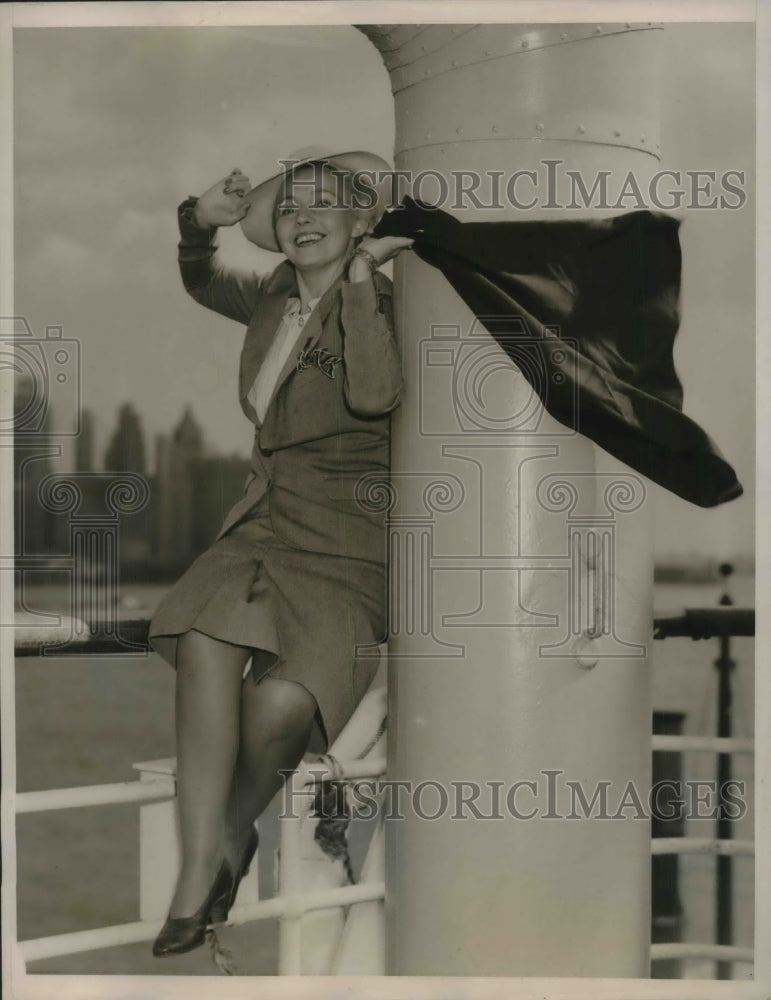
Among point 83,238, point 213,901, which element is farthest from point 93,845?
point 83,238

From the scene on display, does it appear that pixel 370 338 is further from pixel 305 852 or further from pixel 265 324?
pixel 305 852

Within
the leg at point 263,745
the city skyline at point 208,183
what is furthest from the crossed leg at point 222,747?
the city skyline at point 208,183

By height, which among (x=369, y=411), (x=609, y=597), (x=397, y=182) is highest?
(x=397, y=182)

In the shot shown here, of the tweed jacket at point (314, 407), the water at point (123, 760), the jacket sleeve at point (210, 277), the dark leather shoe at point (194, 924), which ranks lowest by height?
the dark leather shoe at point (194, 924)

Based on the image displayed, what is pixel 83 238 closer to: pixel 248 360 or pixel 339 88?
pixel 248 360

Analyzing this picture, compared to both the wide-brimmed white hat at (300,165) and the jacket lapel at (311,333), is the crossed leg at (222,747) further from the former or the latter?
the wide-brimmed white hat at (300,165)

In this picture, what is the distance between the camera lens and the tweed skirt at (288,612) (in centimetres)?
308

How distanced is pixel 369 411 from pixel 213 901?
132cm

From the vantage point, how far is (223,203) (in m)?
3.08

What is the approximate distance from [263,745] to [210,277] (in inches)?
47.4

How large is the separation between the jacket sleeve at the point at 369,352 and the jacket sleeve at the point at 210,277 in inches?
9.9

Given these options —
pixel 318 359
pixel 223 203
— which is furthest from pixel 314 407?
pixel 223 203

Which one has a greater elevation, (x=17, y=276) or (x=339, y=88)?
(x=339, y=88)

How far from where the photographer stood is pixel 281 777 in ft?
10.2
